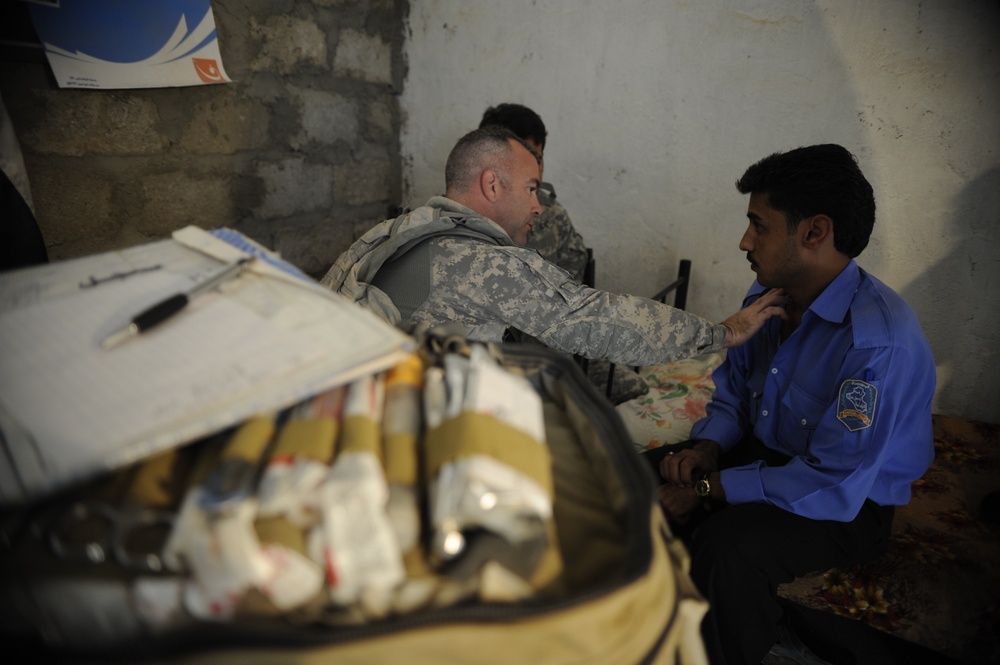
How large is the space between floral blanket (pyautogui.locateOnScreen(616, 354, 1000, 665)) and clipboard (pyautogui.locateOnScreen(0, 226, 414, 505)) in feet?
4.27

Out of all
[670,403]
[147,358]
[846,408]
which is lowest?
[670,403]

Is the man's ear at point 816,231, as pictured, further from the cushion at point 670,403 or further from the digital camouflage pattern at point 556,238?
the digital camouflage pattern at point 556,238

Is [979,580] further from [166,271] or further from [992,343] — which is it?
[166,271]

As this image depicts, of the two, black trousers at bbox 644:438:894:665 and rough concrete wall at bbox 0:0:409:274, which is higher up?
rough concrete wall at bbox 0:0:409:274

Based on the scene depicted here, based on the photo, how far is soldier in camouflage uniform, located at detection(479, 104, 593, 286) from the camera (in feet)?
8.06

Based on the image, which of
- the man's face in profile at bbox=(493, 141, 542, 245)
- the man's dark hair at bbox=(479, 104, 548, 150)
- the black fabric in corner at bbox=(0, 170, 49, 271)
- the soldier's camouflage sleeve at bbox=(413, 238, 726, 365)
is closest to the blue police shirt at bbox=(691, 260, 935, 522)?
the soldier's camouflage sleeve at bbox=(413, 238, 726, 365)

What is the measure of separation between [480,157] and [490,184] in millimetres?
98

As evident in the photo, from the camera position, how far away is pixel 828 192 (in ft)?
4.37

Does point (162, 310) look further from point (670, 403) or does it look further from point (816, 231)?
point (670, 403)

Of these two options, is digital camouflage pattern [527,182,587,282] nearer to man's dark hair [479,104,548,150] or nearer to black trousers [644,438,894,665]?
man's dark hair [479,104,548,150]

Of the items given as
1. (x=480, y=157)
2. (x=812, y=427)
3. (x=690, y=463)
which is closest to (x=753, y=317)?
(x=812, y=427)

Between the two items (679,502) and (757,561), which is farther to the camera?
(679,502)

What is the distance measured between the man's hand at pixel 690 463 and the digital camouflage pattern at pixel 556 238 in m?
1.16

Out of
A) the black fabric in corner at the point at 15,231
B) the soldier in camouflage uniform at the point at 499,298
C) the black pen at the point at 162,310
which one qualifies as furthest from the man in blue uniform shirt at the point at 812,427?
the black fabric in corner at the point at 15,231
